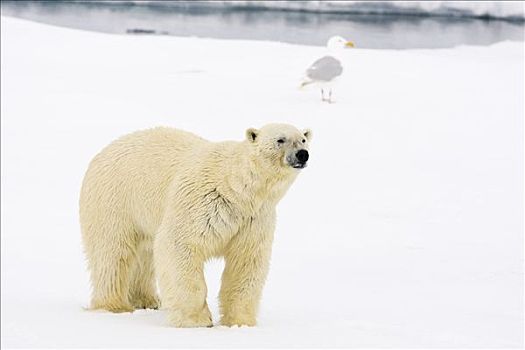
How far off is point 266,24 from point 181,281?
69.4 ft

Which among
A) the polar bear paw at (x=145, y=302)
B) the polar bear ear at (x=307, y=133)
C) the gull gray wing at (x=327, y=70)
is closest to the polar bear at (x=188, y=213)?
the polar bear ear at (x=307, y=133)

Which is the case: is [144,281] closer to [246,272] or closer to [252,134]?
[246,272]

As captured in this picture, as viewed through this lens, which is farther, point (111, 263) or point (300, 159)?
point (111, 263)

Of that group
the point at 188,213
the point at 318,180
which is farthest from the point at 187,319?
the point at 318,180

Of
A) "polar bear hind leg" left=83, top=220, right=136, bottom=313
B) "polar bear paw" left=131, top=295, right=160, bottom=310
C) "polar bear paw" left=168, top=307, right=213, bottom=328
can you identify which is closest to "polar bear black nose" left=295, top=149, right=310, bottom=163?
"polar bear paw" left=168, top=307, right=213, bottom=328

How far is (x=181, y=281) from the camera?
14.7 ft

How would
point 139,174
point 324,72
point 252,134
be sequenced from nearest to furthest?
1. point 252,134
2. point 139,174
3. point 324,72

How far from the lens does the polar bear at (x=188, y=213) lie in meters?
4.39

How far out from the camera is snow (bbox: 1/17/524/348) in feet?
15.3

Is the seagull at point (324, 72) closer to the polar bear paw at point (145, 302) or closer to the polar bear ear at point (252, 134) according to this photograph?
the polar bear paw at point (145, 302)

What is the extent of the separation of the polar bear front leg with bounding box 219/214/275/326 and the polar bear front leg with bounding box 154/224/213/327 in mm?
134

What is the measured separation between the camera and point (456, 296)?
555 centimetres

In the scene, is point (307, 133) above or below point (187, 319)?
above

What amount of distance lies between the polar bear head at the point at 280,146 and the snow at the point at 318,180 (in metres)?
0.75
